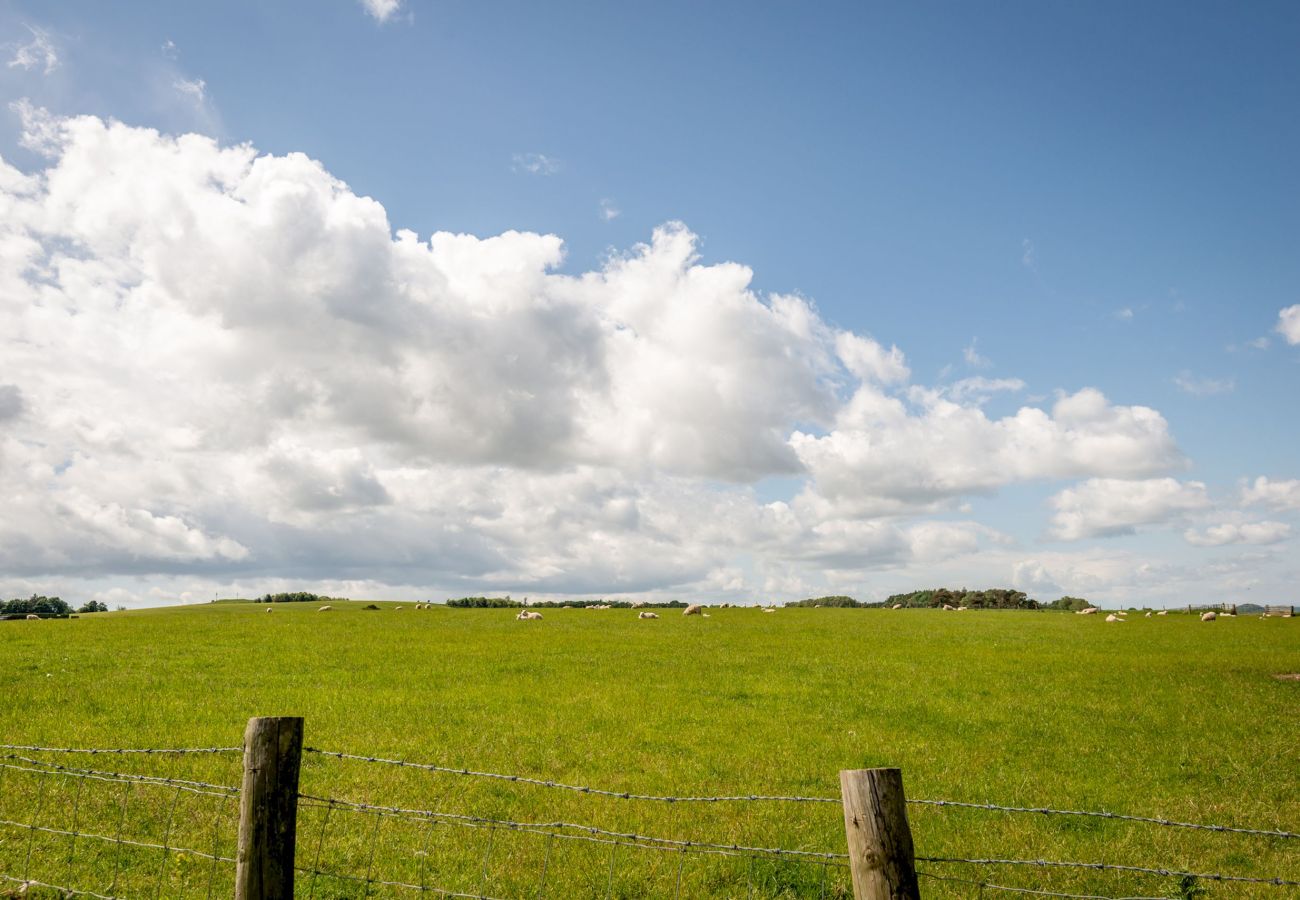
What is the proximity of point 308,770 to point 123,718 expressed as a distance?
24.2 ft

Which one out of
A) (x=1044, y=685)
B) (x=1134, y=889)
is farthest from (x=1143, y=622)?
(x=1134, y=889)

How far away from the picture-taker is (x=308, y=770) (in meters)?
15.2

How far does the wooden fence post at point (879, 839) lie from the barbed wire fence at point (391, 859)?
4139 mm

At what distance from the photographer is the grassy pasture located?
11555 millimetres

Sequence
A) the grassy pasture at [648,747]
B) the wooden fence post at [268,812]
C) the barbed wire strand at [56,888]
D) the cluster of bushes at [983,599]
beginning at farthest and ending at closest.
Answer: the cluster of bushes at [983,599] → the grassy pasture at [648,747] → the barbed wire strand at [56,888] → the wooden fence post at [268,812]

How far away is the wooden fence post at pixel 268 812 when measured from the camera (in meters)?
6.69

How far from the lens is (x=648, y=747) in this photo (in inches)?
722

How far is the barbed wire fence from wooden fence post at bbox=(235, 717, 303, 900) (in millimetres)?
2879

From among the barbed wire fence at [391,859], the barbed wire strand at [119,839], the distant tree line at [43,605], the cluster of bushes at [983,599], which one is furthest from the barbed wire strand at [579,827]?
the distant tree line at [43,605]

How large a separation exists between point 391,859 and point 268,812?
222 inches

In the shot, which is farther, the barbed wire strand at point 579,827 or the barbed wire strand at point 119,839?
the barbed wire strand at point 119,839

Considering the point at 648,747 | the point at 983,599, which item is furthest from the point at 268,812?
the point at 983,599

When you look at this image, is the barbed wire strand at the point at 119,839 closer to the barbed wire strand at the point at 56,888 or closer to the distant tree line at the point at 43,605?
the barbed wire strand at the point at 56,888

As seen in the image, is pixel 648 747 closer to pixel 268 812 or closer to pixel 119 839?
pixel 119 839
